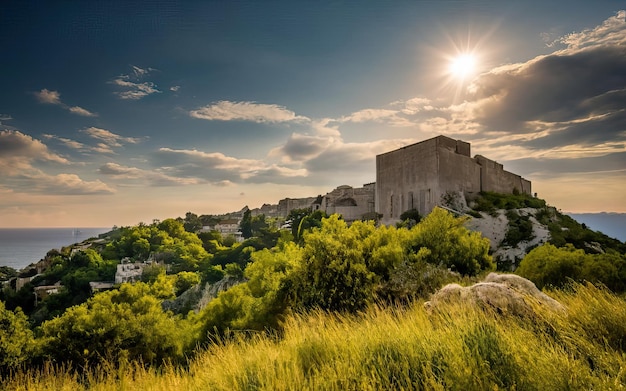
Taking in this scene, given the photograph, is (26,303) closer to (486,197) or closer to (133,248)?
(133,248)

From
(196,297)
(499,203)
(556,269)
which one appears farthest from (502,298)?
(196,297)

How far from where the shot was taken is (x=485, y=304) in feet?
15.9

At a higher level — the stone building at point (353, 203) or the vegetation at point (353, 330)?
the stone building at point (353, 203)

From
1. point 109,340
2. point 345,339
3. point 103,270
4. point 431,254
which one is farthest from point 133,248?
point 345,339

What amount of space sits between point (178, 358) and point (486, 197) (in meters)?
24.4

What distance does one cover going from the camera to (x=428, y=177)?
2466 centimetres

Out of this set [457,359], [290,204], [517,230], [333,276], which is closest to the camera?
[457,359]

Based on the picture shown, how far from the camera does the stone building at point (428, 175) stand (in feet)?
79.7

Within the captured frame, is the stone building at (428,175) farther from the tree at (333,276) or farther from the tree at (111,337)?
the tree at (111,337)

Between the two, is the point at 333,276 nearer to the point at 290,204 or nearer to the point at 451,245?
the point at 451,245

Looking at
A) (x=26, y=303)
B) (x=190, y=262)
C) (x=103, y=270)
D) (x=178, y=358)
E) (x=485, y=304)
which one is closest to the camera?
(x=485, y=304)

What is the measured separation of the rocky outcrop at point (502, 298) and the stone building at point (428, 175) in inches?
756

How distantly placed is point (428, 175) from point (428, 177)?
15 cm

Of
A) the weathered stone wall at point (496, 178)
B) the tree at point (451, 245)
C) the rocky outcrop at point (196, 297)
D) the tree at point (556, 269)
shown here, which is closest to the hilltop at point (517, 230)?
the weathered stone wall at point (496, 178)
